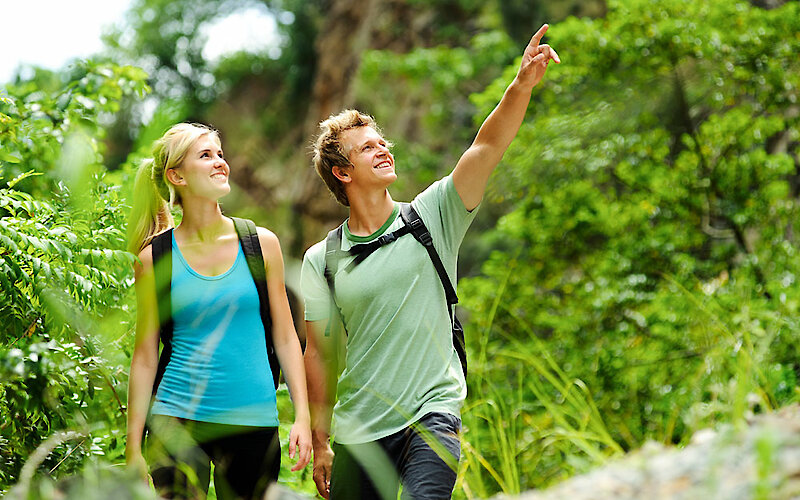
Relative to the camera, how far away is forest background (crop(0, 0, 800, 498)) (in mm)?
2326

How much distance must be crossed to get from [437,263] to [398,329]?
0.83 feet

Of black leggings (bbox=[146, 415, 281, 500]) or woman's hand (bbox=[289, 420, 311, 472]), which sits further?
woman's hand (bbox=[289, 420, 311, 472])

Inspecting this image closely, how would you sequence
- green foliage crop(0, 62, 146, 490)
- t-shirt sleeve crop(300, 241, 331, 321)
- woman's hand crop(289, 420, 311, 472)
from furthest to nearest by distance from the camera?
t-shirt sleeve crop(300, 241, 331, 321) < woman's hand crop(289, 420, 311, 472) < green foliage crop(0, 62, 146, 490)

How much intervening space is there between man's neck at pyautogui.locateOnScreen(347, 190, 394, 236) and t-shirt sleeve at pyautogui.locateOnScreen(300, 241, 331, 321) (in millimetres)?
154

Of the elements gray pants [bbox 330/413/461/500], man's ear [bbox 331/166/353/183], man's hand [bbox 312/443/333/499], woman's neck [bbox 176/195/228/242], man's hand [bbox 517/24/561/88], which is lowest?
man's hand [bbox 312/443/333/499]

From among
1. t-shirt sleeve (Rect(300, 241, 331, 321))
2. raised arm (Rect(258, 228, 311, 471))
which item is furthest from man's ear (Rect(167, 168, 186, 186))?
t-shirt sleeve (Rect(300, 241, 331, 321))

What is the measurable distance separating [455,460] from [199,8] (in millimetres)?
23667

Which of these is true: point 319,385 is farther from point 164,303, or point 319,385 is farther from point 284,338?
point 164,303

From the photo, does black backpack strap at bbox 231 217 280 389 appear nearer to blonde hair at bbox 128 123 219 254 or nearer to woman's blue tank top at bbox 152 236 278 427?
woman's blue tank top at bbox 152 236 278 427

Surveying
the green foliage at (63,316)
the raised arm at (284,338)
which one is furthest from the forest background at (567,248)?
the raised arm at (284,338)

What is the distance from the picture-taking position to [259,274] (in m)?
2.57

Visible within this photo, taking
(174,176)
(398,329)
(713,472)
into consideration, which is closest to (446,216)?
(398,329)

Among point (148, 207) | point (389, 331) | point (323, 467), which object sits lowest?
point (323, 467)

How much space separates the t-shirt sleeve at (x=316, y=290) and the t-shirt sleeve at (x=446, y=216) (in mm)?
396
